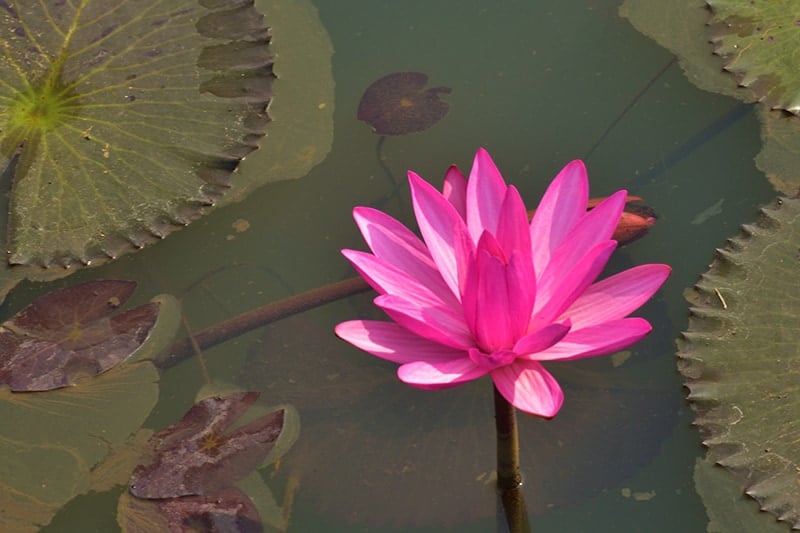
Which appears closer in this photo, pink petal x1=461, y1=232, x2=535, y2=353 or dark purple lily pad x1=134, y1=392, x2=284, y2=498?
pink petal x1=461, y1=232, x2=535, y2=353

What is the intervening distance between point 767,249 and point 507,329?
82cm

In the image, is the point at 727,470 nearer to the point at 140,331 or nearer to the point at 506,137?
the point at 506,137

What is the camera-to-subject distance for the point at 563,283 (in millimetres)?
1691

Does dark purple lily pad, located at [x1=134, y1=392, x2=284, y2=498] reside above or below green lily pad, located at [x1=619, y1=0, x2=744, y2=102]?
below

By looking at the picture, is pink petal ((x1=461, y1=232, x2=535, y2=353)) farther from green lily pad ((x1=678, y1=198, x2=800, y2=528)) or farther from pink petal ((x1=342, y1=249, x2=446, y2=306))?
green lily pad ((x1=678, y1=198, x2=800, y2=528))

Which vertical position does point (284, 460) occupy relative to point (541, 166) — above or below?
below

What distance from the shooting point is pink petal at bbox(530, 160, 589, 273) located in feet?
5.86

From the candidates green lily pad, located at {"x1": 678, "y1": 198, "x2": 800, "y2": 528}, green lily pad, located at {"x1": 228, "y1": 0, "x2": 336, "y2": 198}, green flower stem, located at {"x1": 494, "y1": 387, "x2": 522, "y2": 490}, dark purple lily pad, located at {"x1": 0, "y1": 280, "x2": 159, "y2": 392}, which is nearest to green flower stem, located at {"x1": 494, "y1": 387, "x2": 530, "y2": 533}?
green flower stem, located at {"x1": 494, "y1": 387, "x2": 522, "y2": 490}

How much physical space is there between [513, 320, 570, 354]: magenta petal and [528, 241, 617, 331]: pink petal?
0.09 metres

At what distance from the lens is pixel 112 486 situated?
80.8 inches

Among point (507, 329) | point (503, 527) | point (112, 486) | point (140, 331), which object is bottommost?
point (503, 527)

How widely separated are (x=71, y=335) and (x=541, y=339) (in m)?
1.21


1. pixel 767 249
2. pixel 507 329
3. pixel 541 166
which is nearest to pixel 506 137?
pixel 541 166

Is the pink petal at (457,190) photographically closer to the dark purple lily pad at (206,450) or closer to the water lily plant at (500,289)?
the water lily plant at (500,289)
